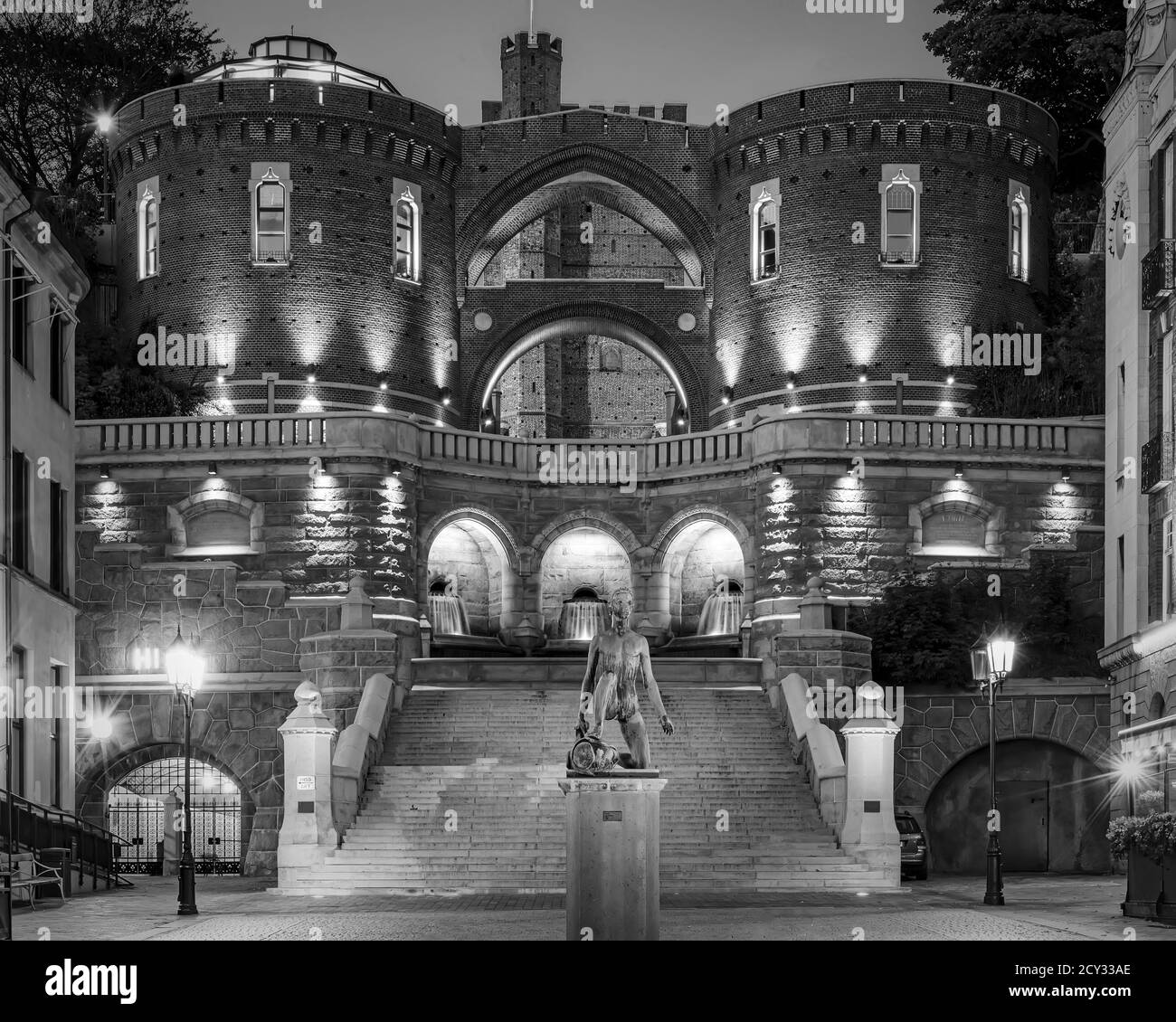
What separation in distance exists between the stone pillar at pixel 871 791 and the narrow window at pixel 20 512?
46.0 ft

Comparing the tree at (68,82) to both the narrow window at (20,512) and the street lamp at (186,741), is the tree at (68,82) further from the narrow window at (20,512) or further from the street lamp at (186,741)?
the street lamp at (186,741)

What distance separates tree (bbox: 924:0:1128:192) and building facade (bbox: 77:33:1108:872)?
112 inches

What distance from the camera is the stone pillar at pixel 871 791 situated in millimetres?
33375

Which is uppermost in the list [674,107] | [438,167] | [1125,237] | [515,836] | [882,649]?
[674,107]

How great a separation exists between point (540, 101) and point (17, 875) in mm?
62311

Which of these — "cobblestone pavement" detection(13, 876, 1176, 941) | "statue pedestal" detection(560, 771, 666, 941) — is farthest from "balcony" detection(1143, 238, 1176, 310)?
"statue pedestal" detection(560, 771, 666, 941)

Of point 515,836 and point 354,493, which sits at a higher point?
point 354,493

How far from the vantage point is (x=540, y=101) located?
86.2m

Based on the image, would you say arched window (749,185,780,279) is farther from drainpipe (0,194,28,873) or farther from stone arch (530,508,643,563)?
drainpipe (0,194,28,873)

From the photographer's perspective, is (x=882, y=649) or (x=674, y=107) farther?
(x=674, y=107)

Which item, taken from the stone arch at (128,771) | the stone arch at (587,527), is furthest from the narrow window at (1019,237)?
the stone arch at (128,771)

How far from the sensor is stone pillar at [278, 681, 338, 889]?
33219mm
